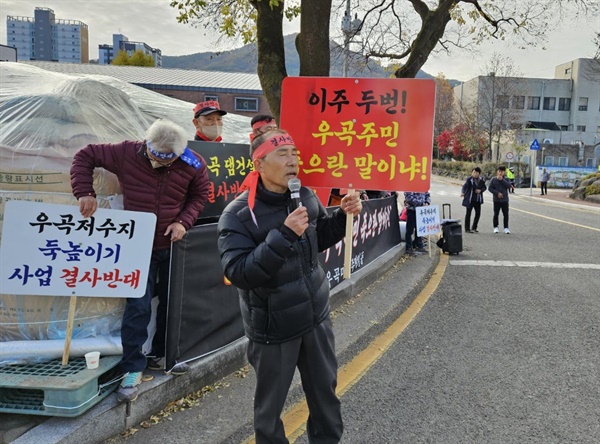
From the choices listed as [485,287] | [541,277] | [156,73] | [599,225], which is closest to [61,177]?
[485,287]

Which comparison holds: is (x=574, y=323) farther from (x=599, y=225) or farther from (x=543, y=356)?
(x=599, y=225)

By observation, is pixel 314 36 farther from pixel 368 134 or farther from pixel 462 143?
pixel 462 143

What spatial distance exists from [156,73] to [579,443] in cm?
4153

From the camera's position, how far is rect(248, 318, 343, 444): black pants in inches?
101

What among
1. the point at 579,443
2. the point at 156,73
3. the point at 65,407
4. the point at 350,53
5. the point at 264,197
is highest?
the point at 156,73

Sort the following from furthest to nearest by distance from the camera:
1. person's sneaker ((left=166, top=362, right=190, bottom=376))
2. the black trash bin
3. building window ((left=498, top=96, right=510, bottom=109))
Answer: building window ((left=498, top=96, right=510, bottom=109)) → the black trash bin → person's sneaker ((left=166, top=362, right=190, bottom=376))

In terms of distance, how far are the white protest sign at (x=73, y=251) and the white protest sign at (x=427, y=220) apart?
21.2 feet

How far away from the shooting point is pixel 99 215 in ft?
10.4

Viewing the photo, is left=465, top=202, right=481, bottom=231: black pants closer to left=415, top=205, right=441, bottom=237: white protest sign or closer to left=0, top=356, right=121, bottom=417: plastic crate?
left=415, top=205, right=441, bottom=237: white protest sign

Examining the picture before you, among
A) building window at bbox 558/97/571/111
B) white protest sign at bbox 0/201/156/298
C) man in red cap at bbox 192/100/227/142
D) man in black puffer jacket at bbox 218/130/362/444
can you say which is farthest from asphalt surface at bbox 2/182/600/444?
building window at bbox 558/97/571/111

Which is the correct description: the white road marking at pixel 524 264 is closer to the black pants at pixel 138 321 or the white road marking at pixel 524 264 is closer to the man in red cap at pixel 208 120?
the man in red cap at pixel 208 120


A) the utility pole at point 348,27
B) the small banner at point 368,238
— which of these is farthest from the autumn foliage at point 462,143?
the small banner at point 368,238

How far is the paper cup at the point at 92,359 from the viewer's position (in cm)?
303

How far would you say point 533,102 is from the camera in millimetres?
58312
